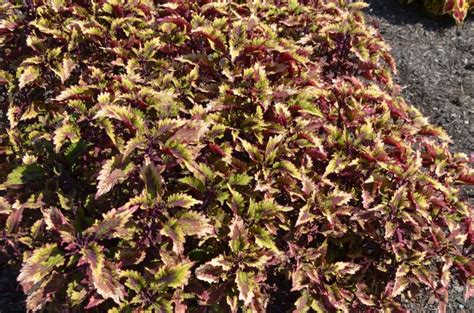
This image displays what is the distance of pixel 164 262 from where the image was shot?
227 centimetres

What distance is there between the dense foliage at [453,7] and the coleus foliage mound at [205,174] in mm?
2748

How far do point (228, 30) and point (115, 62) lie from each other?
63cm

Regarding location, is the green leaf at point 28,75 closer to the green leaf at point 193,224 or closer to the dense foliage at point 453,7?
the green leaf at point 193,224

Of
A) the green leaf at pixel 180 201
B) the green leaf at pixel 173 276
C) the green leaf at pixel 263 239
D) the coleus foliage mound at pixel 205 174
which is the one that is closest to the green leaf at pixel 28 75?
the coleus foliage mound at pixel 205 174

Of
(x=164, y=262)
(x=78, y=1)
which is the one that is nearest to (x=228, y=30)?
(x=78, y=1)

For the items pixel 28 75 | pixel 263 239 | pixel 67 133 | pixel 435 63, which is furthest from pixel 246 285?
pixel 435 63

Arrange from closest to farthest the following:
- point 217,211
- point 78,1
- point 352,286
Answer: point 217,211 < point 352,286 < point 78,1

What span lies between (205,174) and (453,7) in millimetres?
4020

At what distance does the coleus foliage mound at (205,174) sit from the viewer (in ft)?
7.31

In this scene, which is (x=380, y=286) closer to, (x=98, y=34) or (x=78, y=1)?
(x=98, y=34)

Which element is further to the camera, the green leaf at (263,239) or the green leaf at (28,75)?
the green leaf at (28,75)

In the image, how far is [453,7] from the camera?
5.24m

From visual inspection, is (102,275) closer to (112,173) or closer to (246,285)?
(112,173)

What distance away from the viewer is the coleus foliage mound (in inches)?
87.7
